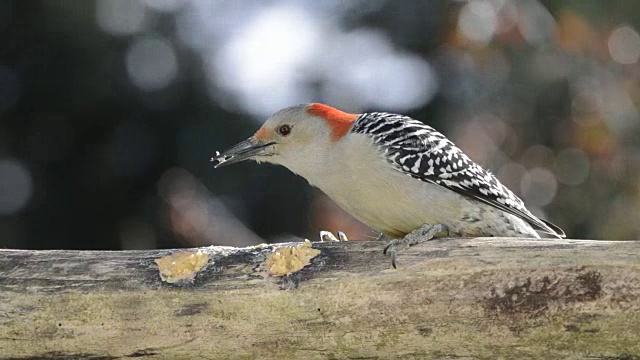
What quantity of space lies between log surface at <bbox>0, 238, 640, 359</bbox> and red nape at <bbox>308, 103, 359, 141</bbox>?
5.17ft

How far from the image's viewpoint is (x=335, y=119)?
6020 mm

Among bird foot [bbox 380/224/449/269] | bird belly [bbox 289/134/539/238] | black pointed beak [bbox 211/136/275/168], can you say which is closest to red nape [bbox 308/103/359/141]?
bird belly [bbox 289/134/539/238]

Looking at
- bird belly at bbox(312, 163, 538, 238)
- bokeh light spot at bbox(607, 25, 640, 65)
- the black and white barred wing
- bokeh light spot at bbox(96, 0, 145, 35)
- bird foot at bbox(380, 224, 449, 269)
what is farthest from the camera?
bokeh light spot at bbox(96, 0, 145, 35)

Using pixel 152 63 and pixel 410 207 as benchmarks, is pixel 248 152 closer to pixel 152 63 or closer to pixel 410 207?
pixel 410 207

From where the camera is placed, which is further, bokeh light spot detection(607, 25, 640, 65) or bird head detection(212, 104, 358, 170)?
bokeh light spot detection(607, 25, 640, 65)

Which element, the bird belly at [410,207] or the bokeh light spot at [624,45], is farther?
the bokeh light spot at [624,45]

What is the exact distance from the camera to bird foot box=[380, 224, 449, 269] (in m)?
4.32

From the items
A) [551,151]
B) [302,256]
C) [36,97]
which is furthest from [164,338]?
[36,97]

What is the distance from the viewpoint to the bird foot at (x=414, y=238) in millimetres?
4320

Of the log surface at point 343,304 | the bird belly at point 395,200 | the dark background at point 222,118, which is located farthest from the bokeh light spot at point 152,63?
the log surface at point 343,304

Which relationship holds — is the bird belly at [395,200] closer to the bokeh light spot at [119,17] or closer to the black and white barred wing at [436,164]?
the black and white barred wing at [436,164]

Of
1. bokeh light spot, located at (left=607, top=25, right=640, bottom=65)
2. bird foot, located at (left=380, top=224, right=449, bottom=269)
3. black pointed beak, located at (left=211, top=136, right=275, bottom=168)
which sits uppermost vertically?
bokeh light spot, located at (left=607, top=25, right=640, bottom=65)

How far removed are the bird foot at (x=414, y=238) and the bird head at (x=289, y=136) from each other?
3.29 feet

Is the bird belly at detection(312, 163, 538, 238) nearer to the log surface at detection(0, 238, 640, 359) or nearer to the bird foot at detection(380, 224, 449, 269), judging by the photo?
the bird foot at detection(380, 224, 449, 269)
